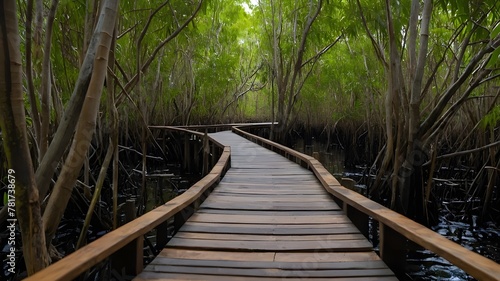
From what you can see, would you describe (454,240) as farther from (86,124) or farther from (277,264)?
(86,124)

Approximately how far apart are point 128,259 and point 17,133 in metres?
0.96

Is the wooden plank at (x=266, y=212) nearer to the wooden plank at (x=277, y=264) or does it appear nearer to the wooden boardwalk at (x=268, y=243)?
the wooden boardwalk at (x=268, y=243)

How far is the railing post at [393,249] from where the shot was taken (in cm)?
247

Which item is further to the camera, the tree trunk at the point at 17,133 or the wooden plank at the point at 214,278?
the wooden plank at the point at 214,278

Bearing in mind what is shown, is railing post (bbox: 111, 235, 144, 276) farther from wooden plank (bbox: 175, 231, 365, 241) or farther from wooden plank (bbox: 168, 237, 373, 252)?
wooden plank (bbox: 175, 231, 365, 241)

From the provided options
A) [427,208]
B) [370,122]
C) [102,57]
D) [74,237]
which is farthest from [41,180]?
[370,122]

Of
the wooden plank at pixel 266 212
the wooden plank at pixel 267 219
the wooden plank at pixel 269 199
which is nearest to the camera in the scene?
the wooden plank at pixel 267 219

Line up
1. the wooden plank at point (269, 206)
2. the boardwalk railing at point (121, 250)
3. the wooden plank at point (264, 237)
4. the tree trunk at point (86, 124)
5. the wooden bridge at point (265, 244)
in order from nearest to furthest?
1. the boardwalk railing at point (121, 250)
2. the wooden bridge at point (265, 244)
3. the tree trunk at point (86, 124)
4. the wooden plank at point (264, 237)
5. the wooden plank at point (269, 206)

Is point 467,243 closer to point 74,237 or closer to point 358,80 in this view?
point 74,237

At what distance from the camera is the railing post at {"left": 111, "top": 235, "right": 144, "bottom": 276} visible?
227 centimetres

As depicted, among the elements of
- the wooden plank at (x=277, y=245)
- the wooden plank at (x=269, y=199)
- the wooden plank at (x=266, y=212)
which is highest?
the wooden plank at (x=269, y=199)

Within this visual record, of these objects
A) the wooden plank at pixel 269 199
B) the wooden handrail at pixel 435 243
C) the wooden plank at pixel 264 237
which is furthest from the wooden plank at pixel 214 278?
the wooden plank at pixel 269 199

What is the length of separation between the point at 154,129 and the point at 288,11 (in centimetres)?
627

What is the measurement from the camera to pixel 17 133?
183 centimetres
